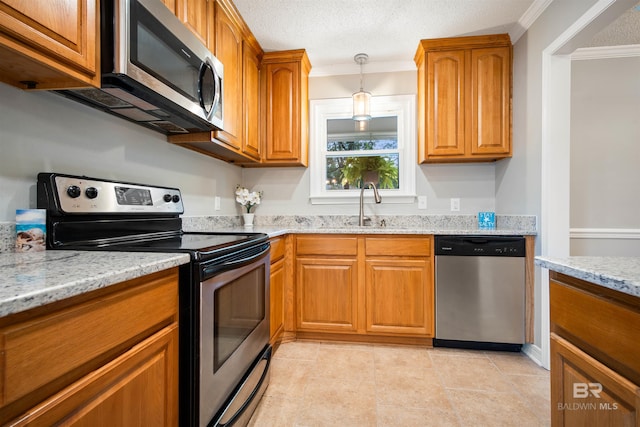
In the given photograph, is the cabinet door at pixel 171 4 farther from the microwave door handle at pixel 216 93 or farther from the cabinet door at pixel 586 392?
the cabinet door at pixel 586 392

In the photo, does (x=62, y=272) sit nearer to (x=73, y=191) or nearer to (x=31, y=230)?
(x=31, y=230)

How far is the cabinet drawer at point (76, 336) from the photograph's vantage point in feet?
1.60

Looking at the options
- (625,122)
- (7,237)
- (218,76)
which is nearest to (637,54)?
(625,122)

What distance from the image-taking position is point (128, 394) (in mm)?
747

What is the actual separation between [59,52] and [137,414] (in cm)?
104

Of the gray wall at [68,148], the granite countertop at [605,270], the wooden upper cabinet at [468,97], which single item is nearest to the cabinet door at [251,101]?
the gray wall at [68,148]

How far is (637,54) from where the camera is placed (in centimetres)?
254

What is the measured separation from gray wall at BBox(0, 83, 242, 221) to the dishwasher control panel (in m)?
1.87

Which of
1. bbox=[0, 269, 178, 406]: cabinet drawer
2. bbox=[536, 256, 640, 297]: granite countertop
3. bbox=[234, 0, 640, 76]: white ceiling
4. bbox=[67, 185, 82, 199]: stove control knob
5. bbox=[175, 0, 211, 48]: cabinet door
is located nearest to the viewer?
bbox=[0, 269, 178, 406]: cabinet drawer

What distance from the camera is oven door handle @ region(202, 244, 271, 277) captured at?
1023 mm

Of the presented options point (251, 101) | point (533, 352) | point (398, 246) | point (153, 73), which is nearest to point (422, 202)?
point (398, 246)

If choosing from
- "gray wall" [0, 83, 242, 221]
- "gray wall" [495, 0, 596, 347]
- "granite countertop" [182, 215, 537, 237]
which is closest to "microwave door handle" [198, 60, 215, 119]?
"gray wall" [0, 83, 242, 221]

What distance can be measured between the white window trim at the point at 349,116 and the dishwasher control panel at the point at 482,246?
73cm

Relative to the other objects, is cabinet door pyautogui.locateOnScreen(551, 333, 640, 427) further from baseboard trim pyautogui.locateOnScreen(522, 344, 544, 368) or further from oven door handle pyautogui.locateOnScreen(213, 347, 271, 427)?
baseboard trim pyautogui.locateOnScreen(522, 344, 544, 368)
